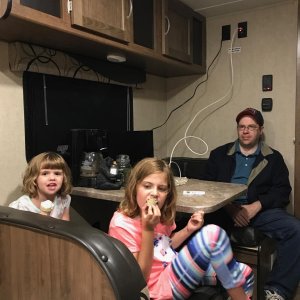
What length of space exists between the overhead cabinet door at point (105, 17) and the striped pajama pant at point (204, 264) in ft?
3.62

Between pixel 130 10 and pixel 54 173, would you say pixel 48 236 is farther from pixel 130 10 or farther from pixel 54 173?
pixel 130 10

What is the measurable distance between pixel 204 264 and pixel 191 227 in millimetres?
218

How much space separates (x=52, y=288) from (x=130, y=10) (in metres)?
1.53

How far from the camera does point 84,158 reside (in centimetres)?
172

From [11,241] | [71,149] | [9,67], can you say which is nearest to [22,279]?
[11,241]

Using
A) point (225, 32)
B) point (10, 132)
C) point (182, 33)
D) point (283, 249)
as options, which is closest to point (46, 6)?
point (10, 132)

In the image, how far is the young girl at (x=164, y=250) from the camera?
112cm

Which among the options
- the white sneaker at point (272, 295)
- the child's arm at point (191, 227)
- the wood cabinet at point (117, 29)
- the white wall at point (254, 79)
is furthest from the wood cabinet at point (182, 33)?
the white sneaker at point (272, 295)

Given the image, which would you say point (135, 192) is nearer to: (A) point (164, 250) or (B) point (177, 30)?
(A) point (164, 250)

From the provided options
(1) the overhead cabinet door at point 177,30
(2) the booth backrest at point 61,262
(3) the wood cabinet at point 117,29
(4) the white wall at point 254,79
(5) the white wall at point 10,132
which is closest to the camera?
(2) the booth backrest at point 61,262

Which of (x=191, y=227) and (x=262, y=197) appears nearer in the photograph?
(x=191, y=227)

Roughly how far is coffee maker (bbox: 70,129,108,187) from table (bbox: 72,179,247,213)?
0.06 m

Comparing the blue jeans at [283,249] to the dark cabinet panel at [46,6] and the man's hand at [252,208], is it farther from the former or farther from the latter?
the dark cabinet panel at [46,6]

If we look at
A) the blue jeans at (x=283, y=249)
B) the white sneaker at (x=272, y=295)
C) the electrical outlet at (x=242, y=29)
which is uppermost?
the electrical outlet at (x=242, y=29)
